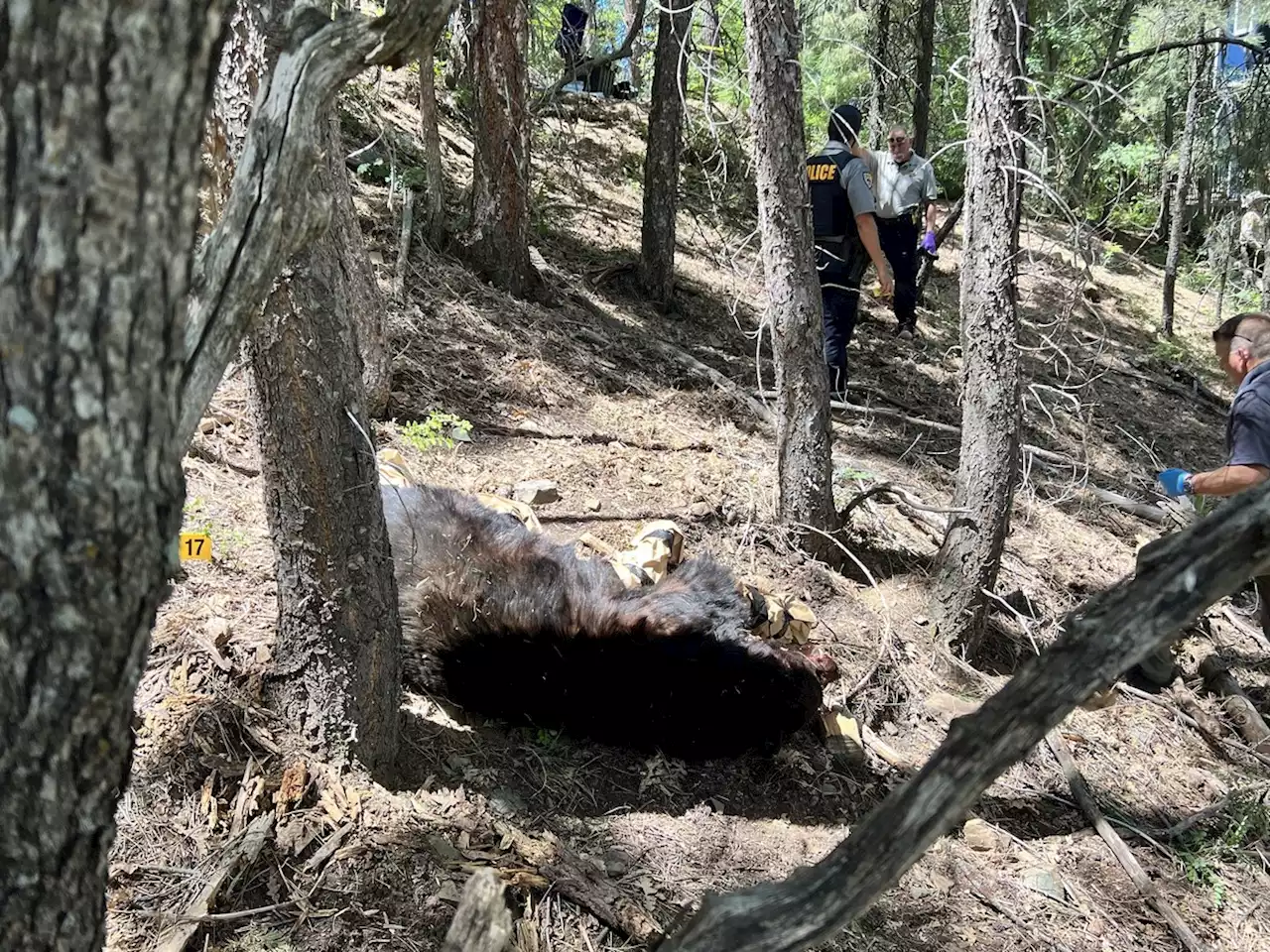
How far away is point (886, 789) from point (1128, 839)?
4.23 ft

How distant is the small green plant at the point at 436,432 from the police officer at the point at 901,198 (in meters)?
4.64

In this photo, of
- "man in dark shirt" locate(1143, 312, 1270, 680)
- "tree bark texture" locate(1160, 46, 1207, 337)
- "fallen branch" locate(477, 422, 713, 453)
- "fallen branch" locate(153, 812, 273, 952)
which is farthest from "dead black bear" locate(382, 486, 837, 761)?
"tree bark texture" locate(1160, 46, 1207, 337)

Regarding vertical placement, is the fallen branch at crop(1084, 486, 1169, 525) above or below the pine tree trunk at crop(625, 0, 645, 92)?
below

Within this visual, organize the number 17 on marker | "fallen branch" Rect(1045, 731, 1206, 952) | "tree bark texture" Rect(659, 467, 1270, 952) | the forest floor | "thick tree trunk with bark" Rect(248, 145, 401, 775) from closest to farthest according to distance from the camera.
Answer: "tree bark texture" Rect(659, 467, 1270, 952), "thick tree trunk with bark" Rect(248, 145, 401, 775), the forest floor, the number 17 on marker, "fallen branch" Rect(1045, 731, 1206, 952)

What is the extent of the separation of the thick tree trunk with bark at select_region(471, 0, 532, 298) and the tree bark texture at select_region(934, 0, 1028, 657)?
4.14 metres

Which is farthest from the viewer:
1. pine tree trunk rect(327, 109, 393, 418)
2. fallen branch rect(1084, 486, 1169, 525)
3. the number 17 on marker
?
fallen branch rect(1084, 486, 1169, 525)

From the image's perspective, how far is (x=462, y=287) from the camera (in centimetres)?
798

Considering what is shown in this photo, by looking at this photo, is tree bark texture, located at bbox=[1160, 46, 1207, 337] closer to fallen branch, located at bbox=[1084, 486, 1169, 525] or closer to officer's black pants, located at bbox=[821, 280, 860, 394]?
fallen branch, located at bbox=[1084, 486, 1169, 525]

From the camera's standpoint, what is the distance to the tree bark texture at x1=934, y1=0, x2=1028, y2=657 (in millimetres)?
4730

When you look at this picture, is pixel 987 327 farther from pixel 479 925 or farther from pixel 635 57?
pixel 635 57

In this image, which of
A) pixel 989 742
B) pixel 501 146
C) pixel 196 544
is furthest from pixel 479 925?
pixel 501 146

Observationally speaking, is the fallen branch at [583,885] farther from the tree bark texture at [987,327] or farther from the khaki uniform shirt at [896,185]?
the khaki uniform shirt at [896,185]

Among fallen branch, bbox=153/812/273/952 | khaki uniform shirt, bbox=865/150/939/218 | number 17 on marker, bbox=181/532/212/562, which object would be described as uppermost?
khaki uniform shirt, bbox=865/150/939/218

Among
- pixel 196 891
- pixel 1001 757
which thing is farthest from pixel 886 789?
pixel 1001 757
